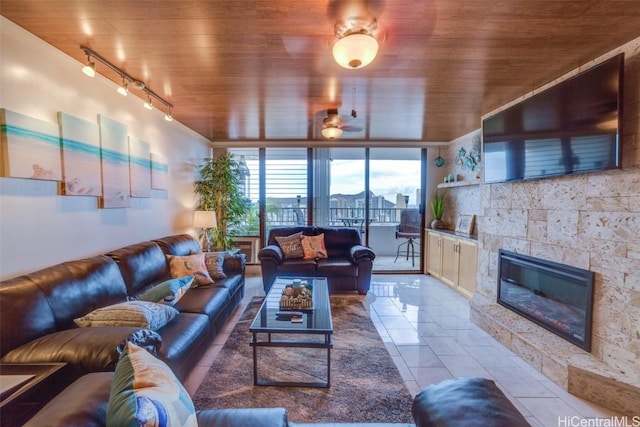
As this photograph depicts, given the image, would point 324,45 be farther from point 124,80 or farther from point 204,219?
point 204,219

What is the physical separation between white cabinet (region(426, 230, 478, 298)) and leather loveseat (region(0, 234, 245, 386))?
10.6ft

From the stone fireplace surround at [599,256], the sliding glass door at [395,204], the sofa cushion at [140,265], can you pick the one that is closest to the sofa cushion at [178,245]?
the sofa cushion at [140,265]

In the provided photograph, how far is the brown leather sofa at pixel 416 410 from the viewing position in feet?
2.89

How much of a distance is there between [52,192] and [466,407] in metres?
2.80

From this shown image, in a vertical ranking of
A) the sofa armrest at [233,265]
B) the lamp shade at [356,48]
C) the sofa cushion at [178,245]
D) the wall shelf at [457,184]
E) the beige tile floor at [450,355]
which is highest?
the lamp shade at [356,48]

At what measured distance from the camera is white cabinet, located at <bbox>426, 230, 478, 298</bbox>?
156 inches

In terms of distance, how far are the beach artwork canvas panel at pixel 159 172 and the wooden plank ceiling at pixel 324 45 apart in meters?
0.71

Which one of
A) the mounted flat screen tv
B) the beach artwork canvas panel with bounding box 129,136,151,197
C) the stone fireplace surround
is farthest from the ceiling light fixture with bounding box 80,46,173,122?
the stone fireplace surround

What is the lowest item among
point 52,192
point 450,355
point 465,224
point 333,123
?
point 450,355

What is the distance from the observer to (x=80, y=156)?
7.41ft

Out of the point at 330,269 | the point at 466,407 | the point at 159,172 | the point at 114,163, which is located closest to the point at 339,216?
the point at 330,269

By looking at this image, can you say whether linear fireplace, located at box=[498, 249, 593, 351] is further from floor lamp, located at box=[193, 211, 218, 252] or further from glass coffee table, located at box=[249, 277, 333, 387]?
floor lamp, located at box=[193, 211, 218, 252]

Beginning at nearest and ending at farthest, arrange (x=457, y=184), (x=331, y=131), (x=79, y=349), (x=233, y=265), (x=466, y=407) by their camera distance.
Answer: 1. (x=466, y=407)
2. (x=79, y=349)
3. (x=331, y=131)
4. (x=233, y=265)
5. (x=457, y=184)

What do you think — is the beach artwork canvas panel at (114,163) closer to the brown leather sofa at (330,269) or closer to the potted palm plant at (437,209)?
the brown leather sofa at (330,269)
